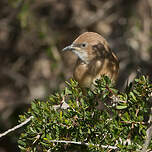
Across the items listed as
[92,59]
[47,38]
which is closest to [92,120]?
[92,59]

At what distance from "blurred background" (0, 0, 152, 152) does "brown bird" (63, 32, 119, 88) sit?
5.82 ft

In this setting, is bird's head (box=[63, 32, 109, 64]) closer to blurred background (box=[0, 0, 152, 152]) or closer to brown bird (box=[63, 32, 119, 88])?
brown bird (box=[63, 32, 119, 88])

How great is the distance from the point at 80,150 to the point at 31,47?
12.3ft

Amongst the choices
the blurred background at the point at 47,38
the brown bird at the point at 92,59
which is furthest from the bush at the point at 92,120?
the blurred background at the point at 47,38

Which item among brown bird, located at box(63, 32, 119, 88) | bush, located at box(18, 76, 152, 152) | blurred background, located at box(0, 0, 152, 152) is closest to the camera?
bush, located at box(18, 76, 152, 152)

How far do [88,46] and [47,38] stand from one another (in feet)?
6.24

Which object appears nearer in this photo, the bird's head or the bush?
the bush

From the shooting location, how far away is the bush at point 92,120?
2129mm

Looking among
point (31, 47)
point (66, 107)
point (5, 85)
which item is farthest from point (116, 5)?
point (66, 107)

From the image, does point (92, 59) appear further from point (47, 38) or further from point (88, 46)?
point (47, 38)

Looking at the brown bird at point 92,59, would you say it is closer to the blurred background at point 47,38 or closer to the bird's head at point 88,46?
the bird's head at point 88,46

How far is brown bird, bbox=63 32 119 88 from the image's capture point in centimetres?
350

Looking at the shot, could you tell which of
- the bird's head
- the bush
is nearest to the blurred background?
the bird's head

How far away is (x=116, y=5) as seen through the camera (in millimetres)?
5926
